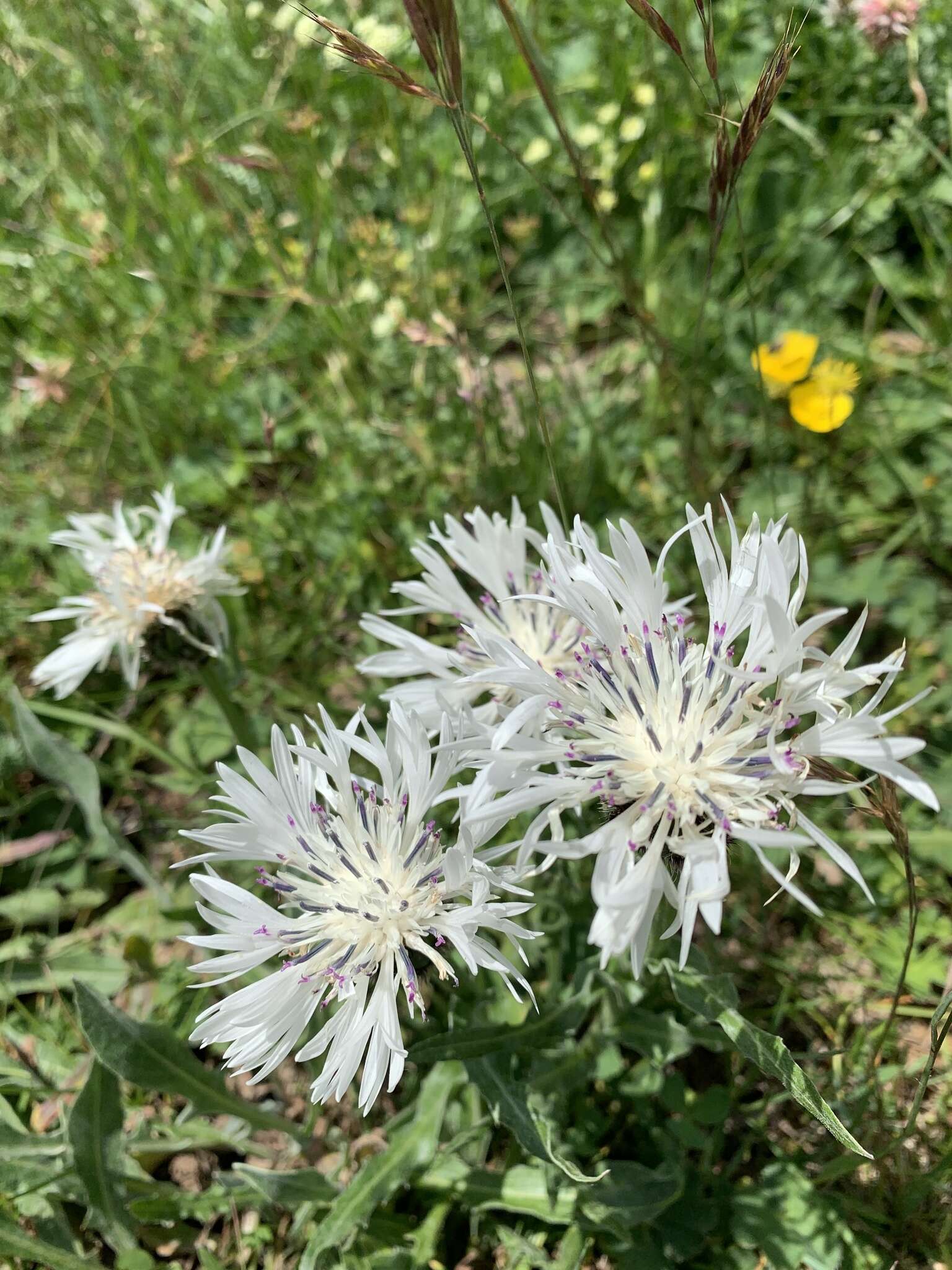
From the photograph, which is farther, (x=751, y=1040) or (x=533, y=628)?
(x=533, y=628)

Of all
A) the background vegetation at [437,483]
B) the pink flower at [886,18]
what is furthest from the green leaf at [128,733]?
the pink flower at [886,18]

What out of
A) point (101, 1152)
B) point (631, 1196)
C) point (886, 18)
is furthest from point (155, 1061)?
point (886, 18)

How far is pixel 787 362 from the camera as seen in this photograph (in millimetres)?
2711

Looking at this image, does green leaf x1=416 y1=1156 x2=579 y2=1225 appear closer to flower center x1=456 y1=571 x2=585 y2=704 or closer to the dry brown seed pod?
flower center x1=456 y1=571 x2=585 y2=704

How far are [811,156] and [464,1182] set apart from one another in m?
3.36

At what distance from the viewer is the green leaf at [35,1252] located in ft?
6.22

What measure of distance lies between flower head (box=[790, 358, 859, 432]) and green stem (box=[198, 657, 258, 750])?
1.71m

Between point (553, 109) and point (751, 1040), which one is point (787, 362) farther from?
point (751, 1040)

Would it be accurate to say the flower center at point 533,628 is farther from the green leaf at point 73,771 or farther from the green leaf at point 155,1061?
the green leaf at point 73,771

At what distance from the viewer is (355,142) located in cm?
391

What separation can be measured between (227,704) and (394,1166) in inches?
43.1

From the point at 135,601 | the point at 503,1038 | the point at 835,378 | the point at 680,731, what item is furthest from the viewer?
the point at 835,378

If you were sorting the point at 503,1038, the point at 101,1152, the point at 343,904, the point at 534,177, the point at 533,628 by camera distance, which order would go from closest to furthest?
the point at 343,904
the point at 503,1038
the point at 534,177
the point at 533,628
the point at 101,1152

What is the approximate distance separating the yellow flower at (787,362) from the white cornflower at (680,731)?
4.44ft
